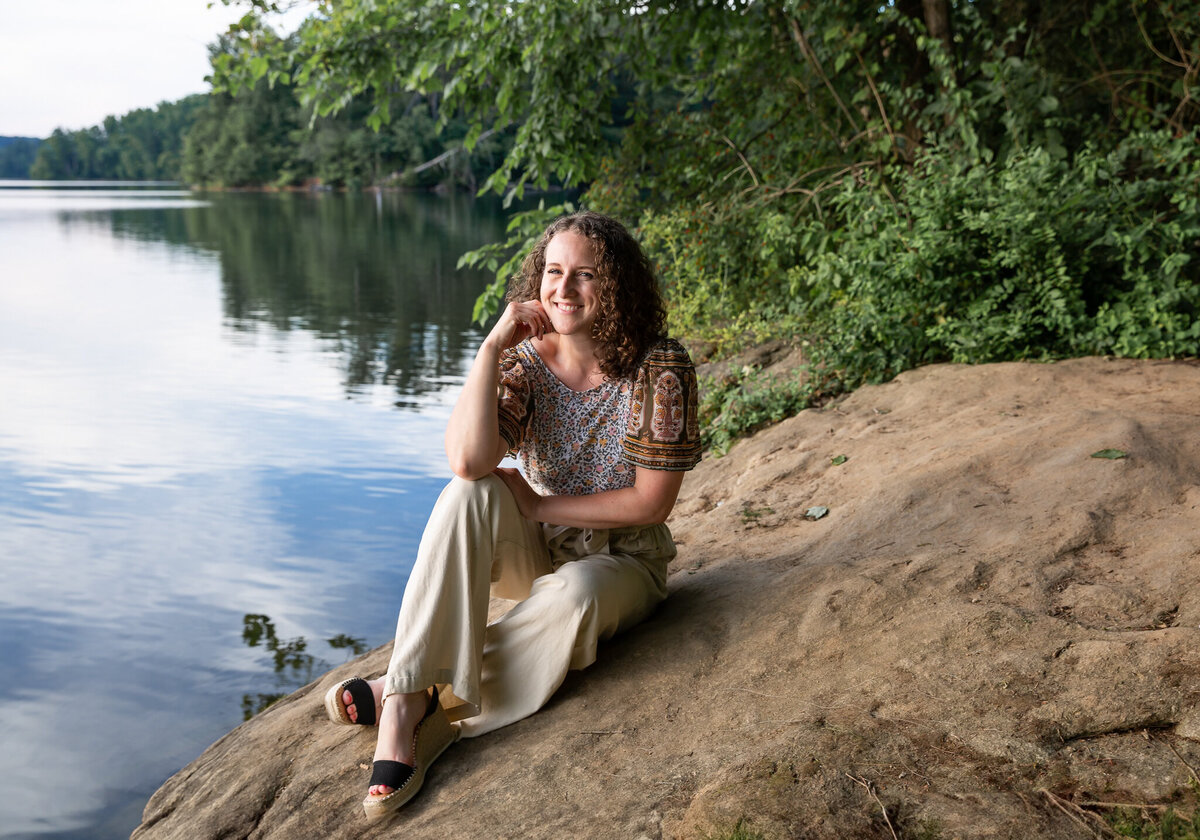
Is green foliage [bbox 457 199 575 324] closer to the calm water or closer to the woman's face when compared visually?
the calm water

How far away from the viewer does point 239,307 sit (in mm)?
15047

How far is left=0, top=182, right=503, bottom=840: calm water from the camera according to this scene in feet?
14.1

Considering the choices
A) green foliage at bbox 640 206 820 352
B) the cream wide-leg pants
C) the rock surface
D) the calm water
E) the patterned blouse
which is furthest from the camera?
green foliage at bbox 640 206 820 352

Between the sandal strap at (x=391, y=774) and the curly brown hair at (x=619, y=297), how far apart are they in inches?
47.2

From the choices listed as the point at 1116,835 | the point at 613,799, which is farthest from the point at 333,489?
the point at 1116,835

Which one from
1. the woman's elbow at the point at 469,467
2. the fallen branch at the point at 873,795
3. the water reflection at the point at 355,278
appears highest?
the woman's elbow at the point at 469,467

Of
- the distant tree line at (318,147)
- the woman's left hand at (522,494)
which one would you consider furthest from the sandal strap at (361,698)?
the distant tree line at (318,147)

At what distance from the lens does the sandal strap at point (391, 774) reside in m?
2.46

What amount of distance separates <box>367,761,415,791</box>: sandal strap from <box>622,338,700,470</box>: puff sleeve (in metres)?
1.00

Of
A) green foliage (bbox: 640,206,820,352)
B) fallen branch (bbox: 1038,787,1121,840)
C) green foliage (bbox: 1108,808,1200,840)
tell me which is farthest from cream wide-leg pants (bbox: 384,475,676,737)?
green foliage (bbox: 640,206,820,352)

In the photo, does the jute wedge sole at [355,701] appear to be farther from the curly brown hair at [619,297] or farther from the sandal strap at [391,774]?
the curly brown hair at [619,297]

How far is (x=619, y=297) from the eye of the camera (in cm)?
279

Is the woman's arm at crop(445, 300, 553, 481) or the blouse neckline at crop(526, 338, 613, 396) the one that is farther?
the blouse neckline at crop(526, 338, 613, 396)

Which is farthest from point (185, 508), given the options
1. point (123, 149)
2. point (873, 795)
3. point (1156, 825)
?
point (123, 149)
